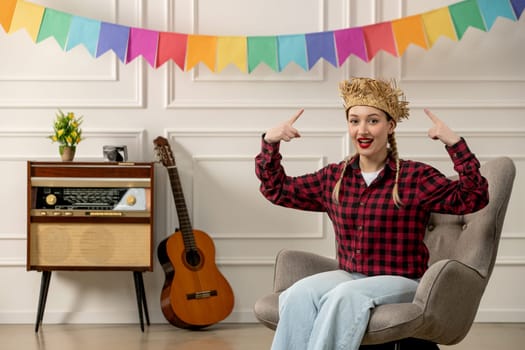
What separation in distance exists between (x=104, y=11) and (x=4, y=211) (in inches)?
44.5

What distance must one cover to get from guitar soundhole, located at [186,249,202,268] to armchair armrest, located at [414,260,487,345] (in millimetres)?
1809

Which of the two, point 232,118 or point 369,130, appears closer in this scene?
point 369,130

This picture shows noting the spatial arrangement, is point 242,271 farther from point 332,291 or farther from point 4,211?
point 332,291

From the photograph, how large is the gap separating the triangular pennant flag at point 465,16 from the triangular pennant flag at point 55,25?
187 centimetres

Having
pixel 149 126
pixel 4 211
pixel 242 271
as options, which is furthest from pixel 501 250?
pixel 4 211

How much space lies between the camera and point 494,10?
4188 millimetres

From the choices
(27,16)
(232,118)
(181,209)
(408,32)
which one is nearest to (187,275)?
(181,209)

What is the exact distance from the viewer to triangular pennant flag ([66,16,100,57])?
4.21 metres

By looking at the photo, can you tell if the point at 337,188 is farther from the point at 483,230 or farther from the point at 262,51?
the point at 262,51

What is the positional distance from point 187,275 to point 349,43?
1376mm

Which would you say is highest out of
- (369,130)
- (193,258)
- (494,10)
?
(494,10)

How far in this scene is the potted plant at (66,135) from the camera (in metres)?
4.13

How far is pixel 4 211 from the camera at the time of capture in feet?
14.4

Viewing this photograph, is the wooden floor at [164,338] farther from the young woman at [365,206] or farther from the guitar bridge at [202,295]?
the young woman at [365,206]
